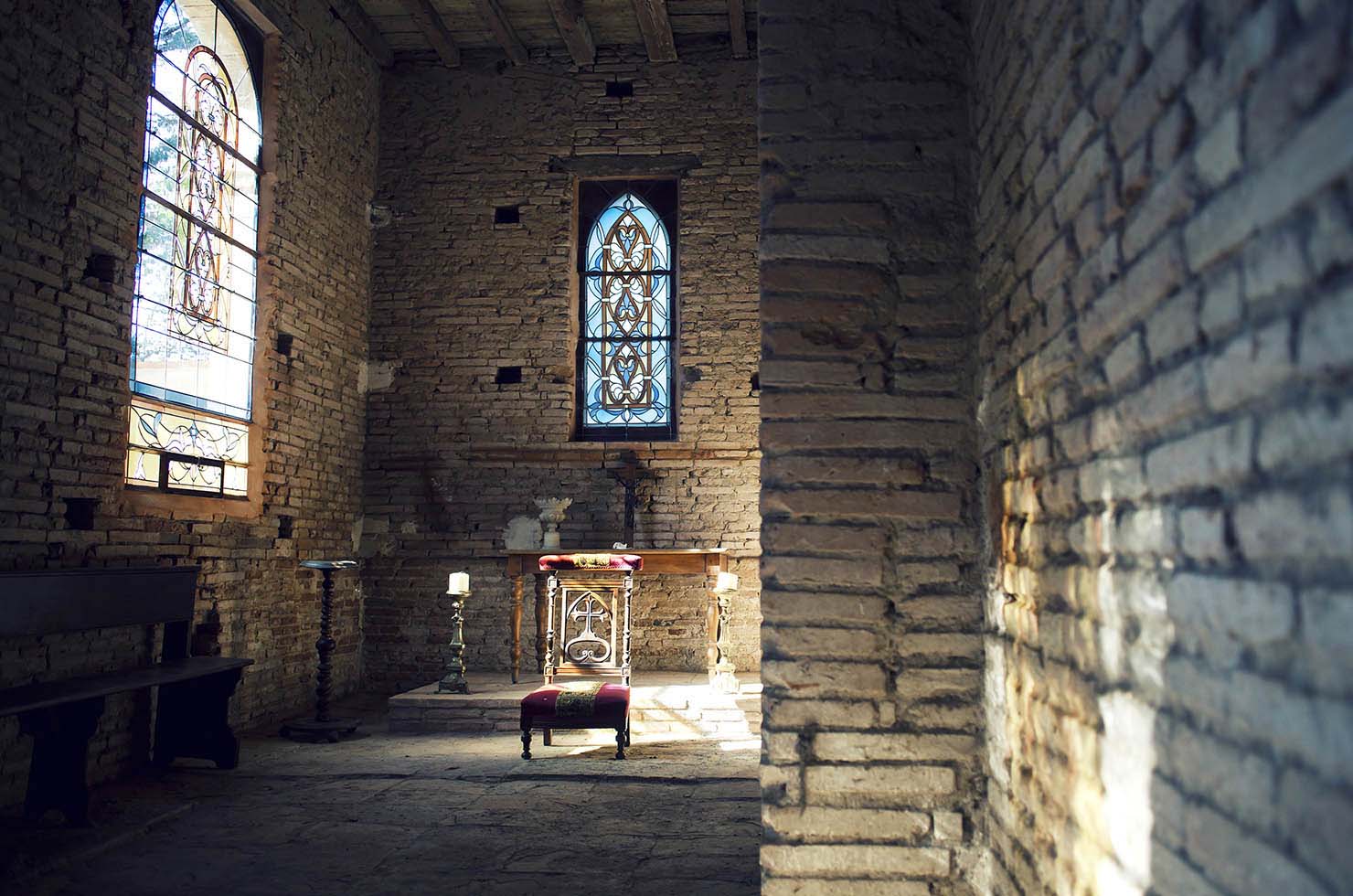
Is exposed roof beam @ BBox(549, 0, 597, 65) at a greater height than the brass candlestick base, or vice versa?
exposed roof beam @ BBox(549, 0, 597, 65)

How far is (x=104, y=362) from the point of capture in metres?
5.40

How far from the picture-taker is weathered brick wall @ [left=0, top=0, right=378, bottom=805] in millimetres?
4828

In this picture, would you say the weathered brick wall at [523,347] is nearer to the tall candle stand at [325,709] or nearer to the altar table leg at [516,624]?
the altar table leg at [516,624]

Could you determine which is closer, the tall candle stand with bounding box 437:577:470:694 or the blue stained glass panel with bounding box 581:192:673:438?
the tall candle stand with bounding box 437:577:470:694

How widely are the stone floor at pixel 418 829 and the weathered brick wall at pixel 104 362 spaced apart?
90 centimetres

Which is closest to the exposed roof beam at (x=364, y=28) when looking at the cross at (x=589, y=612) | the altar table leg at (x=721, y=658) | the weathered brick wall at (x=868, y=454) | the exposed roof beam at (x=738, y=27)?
the exposed roof beam at (x=738, y=27)

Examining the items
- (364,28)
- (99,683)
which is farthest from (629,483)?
(364,28)

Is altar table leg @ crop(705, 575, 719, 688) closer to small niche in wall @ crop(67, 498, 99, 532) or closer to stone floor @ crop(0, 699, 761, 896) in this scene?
stone floor @ crop(0, 699, 761, 896)

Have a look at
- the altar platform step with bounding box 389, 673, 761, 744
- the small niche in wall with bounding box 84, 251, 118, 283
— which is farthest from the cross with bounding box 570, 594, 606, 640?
the small niche in wall with bounding box 84, 251, 118, 283

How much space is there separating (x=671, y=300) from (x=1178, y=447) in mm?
7943

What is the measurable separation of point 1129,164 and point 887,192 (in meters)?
1.22

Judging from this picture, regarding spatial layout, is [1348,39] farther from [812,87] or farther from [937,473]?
[812,87]

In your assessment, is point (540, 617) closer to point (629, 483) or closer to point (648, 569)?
point (648, 569)

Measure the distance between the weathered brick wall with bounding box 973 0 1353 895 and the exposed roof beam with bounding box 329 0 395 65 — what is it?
25.1 ft
